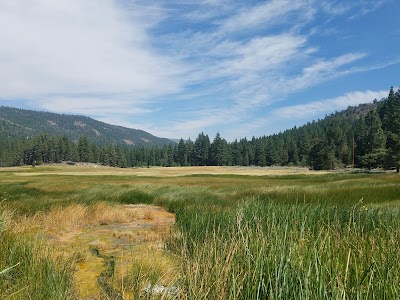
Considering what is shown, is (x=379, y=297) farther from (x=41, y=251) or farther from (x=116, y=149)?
(x=116, y=149)

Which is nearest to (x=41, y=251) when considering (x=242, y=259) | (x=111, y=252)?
(x=111, y=252)

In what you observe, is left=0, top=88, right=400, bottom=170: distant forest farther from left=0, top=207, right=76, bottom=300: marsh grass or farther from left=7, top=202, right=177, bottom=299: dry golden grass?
left=0, top=207, right=76, bottom=300: marsh grass

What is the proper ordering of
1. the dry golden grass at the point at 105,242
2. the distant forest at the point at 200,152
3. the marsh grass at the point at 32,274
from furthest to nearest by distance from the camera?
the distant forest at the point at 200,152 → the dry golden grass at the point at 105,242 → the marsh grass at the point at 32,274

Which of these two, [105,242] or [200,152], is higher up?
[200,152]

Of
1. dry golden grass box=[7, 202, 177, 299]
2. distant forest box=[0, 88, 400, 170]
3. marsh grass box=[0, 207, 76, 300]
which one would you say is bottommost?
dry golden grass box=[7, 202, 177, 299]

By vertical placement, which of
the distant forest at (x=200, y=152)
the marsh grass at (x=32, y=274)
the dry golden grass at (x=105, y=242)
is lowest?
the dry golden grass at (x=105, y=242)

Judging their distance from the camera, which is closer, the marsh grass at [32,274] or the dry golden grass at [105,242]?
the marsh grass at [32,274]

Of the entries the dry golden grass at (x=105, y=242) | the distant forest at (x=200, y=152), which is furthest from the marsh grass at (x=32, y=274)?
the distant forest at (x=200, y=152)

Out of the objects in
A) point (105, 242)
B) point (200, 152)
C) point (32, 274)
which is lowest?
point (105, 242)

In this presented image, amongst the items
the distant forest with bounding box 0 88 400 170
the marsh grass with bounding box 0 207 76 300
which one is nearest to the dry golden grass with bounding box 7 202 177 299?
the marsh grass with bounding box 0 207 76 300

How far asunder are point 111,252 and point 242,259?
5.04 meters

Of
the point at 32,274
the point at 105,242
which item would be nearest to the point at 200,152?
the point at 105,242

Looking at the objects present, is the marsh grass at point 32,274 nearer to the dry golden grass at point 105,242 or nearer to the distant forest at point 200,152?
the dry golden grass at point 105,242

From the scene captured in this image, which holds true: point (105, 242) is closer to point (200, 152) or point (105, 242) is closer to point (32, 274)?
point (32, 274)
